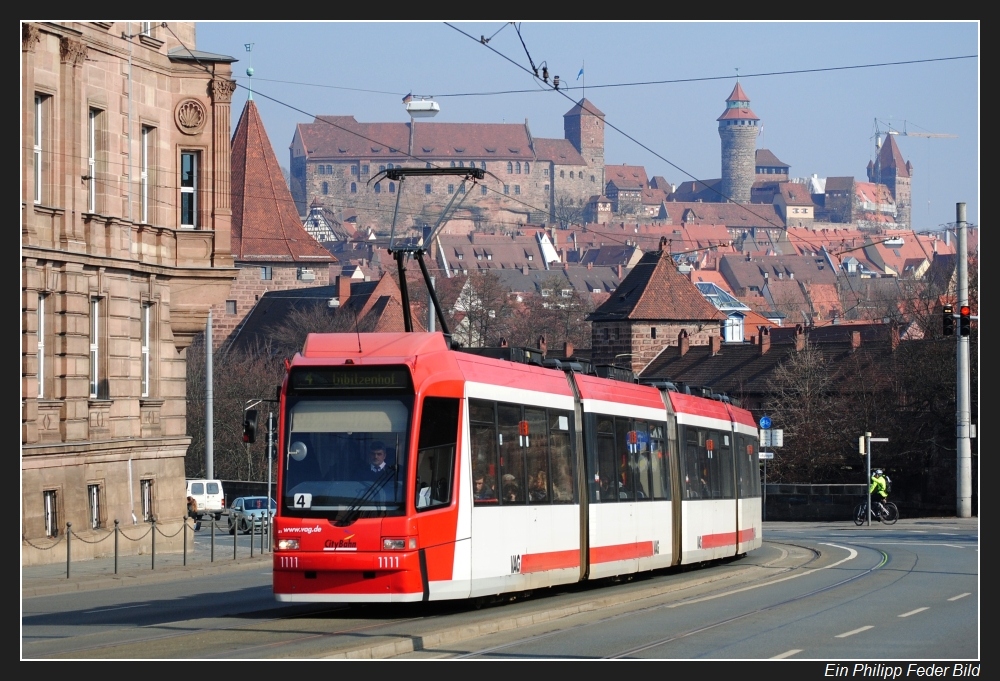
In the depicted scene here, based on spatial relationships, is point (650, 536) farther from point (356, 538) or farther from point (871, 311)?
point (871, 311)

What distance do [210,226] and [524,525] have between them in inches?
742

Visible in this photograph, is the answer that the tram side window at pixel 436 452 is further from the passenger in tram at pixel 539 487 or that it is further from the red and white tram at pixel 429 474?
the passenger in tram at pixel 539 487

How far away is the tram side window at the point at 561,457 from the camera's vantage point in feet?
60.5

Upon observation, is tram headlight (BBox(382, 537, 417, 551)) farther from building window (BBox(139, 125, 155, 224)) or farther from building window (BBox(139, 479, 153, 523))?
building window (BBox(139, 125, 155, 224))

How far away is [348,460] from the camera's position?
15.6m

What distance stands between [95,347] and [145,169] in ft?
12.6

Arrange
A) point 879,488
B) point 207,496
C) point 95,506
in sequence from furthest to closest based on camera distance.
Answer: point 207,496, point 879,488, point 95,506

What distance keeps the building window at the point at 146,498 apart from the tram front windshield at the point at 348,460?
1833cm

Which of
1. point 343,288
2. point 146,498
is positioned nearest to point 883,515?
point 146,498

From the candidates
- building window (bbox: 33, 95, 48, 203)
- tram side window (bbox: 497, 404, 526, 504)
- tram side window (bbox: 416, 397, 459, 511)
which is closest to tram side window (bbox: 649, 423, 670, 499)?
tram side window (bbox: 497, 404, 526, 504)

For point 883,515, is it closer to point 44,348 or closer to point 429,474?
point 44,348

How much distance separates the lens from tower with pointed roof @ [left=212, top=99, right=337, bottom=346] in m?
118

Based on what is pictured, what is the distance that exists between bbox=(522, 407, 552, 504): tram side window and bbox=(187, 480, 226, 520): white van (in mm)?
34938

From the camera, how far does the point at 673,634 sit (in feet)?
49.5
